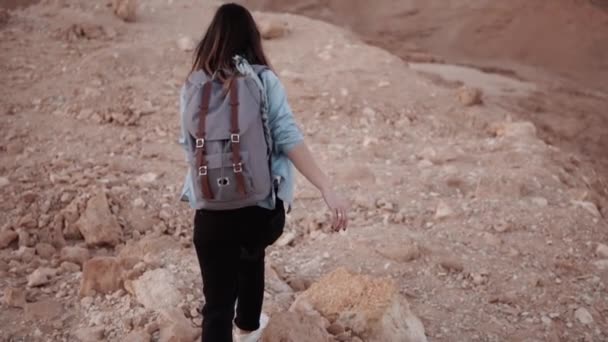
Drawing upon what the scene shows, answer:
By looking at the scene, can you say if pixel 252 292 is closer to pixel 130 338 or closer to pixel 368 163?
pixel 130 338

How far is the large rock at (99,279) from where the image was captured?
2.87m

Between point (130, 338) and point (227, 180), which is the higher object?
point (227, 180)

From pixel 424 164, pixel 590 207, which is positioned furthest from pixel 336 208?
pixel 424 164

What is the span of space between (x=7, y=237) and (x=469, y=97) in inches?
154

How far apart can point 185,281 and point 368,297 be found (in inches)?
30.0

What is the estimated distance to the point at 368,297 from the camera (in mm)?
2596

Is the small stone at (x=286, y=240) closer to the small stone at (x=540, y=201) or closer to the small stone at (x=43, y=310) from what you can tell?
the small stone at (x=43, y=310)

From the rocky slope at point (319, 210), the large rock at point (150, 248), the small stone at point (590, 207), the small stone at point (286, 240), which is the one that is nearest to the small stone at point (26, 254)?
the rocky slope at point (319, 210)

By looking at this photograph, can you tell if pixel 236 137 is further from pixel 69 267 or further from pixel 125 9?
pixel 125 9

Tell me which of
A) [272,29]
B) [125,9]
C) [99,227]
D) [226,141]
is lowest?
[99,227]

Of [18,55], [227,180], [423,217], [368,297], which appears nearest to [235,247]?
[227,180]

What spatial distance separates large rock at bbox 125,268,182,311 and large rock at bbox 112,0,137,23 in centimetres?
478

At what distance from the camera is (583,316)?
9.75 feet

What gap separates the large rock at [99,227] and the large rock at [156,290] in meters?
0.72
